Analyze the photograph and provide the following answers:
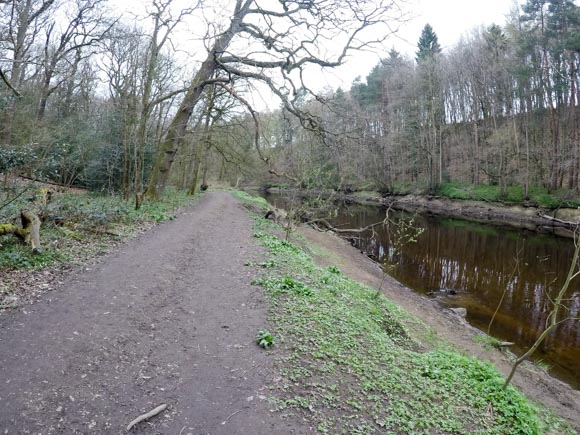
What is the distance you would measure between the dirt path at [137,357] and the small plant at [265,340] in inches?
3.4

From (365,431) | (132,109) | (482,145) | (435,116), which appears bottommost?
(365,431)

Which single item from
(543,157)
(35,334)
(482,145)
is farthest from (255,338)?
(482,145)

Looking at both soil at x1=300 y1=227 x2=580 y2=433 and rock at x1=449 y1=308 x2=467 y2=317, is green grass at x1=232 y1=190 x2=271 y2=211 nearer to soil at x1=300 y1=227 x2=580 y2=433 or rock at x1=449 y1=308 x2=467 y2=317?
soil at x1=300 y1=227 x2=580 y2=433

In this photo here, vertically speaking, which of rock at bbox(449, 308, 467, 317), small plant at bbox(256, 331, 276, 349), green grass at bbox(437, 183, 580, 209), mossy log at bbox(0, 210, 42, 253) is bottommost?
rock at bbox(449, 308, 467, 317)

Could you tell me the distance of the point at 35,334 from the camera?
4570 mm

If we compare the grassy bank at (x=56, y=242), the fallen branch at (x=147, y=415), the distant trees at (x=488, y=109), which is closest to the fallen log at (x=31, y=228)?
the grassy bank at (x=56, y=242)

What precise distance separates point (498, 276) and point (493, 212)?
773 inches

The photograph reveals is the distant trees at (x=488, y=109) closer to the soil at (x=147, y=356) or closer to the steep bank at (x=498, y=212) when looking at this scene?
the steep bank at (x=498, y=212)

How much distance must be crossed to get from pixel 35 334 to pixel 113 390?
153 cm

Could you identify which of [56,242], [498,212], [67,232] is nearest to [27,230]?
[56,242]

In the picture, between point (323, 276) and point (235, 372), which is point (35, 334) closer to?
point (235, 372)

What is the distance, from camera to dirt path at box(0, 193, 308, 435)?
345 cm

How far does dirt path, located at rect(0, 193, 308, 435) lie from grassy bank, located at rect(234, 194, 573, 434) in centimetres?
32

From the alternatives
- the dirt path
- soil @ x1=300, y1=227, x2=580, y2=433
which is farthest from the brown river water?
the dirt path
